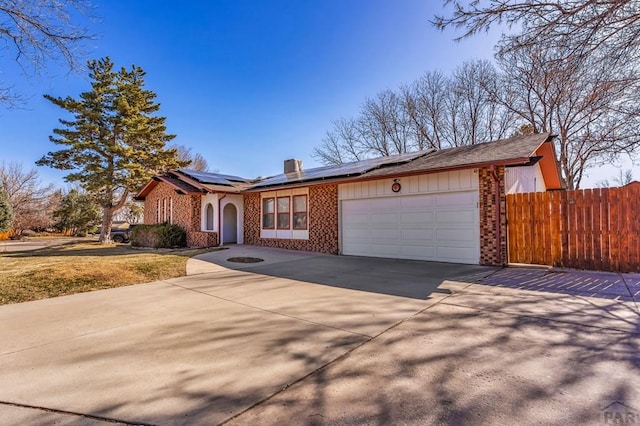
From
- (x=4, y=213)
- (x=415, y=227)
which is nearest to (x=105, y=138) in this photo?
(x=4, y=213)

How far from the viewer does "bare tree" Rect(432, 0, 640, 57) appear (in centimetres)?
535

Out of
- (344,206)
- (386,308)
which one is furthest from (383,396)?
(344,206)

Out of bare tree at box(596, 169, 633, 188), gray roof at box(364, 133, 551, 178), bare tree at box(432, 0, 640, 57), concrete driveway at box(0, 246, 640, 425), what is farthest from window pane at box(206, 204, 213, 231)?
bare tree at box(596, 169, 633, 188)

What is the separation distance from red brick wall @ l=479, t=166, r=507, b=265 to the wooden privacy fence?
0.19 metres

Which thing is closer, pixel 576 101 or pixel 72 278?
pixel 72 278

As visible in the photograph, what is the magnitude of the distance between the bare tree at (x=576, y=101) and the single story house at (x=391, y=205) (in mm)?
1838

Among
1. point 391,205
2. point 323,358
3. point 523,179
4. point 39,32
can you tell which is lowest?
point 323,358

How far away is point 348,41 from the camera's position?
13164 millimetres

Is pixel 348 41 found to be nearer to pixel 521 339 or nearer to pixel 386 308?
pixel 386 308

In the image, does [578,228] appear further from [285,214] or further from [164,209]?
[164,209]

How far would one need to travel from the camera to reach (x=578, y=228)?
25.2 ft

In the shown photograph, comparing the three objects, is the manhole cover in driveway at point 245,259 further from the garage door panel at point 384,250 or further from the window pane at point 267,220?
the window pane at point 267,220

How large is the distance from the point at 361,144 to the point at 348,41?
14609 millimetres

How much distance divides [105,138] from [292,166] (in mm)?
11739
